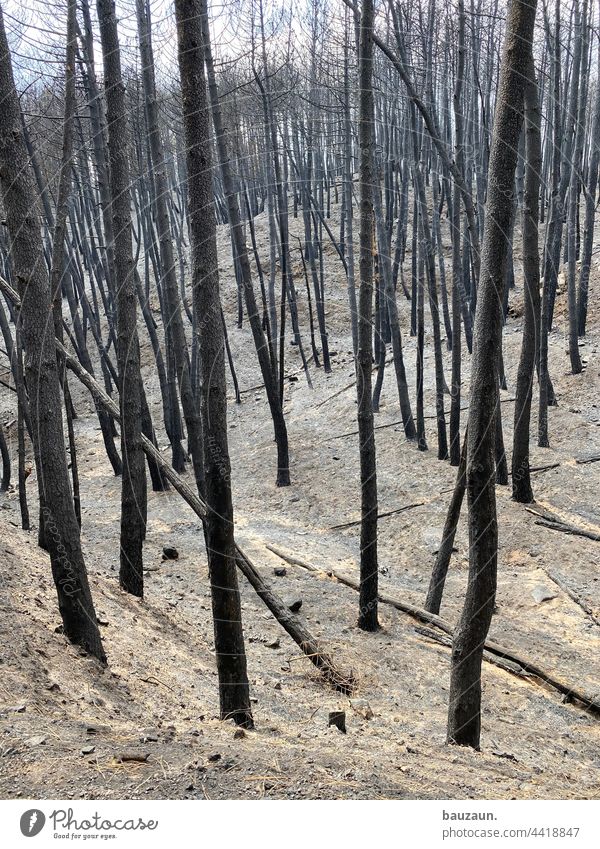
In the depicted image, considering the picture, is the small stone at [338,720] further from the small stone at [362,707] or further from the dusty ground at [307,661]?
the small stone at [362,707]

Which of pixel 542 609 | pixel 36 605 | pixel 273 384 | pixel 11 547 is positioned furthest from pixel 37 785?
pixel 273 384

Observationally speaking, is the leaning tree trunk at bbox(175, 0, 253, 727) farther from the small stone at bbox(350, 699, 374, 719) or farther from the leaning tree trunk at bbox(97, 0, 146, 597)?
the leaning tree trunk at bbox(97, 0, 146, 597)

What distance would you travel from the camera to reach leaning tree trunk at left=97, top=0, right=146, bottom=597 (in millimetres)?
6863

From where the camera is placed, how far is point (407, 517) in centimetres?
1080

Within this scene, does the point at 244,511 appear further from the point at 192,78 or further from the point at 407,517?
the point at 192,78

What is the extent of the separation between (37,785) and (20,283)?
9.65 ft

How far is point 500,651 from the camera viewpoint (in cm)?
680

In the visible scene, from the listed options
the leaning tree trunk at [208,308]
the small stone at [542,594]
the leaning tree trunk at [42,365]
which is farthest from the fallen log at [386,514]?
the leaning tree trunk at [208,308]

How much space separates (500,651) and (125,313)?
16.0 feet

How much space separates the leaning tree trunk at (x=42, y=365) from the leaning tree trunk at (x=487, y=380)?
2.52 meters

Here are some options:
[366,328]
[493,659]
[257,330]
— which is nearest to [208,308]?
[366,328]

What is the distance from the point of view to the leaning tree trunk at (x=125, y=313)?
686 cm

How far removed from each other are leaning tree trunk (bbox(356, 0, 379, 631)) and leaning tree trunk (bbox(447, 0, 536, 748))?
2.46 meters

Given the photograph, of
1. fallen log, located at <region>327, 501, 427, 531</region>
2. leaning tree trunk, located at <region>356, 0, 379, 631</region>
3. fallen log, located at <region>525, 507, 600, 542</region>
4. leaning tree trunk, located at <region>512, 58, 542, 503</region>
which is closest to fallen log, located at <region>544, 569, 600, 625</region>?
fallen log, located at <region>525, 507, 600, 542</region>
